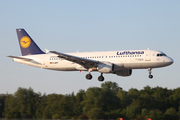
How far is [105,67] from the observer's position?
50.8 m

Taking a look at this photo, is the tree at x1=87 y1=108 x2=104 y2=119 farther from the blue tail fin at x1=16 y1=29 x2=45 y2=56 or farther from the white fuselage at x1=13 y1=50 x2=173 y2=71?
the blue tail fin at x1=16 y1=29 x2=45 y2=56

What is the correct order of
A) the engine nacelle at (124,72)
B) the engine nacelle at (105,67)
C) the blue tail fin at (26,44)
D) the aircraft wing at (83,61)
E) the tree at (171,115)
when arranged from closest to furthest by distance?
the aircraft wing at (83,61) → the engine nacelle at (105,67) → the engine nacelle at (124,72) → the blue tail fin at (26,44) → the tree at (171,115)

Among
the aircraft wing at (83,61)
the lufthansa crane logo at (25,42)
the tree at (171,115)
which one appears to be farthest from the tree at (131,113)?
→ the lufthansa crane logo at (25,42)

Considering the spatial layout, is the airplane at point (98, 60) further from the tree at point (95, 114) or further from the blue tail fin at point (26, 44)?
the tree at point (95, 114)

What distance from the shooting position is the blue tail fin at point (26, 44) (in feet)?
197

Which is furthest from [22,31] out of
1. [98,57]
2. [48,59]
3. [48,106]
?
[48,106]

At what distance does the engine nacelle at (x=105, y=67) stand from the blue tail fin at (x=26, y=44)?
48.1 feet

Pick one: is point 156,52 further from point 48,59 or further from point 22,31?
point 22,31

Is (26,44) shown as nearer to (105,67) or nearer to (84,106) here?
(105,67)

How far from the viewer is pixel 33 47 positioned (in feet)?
198

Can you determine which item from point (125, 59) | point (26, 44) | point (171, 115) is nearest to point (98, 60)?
point (125, 59)

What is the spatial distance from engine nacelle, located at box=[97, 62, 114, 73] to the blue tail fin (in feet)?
48.1

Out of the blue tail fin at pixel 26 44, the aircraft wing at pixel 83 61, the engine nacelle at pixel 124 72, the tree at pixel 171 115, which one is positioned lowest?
the tree at pixel 171 115

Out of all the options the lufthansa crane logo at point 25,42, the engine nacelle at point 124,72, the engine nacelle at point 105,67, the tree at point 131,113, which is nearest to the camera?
the engine nacelle at point 105,67
